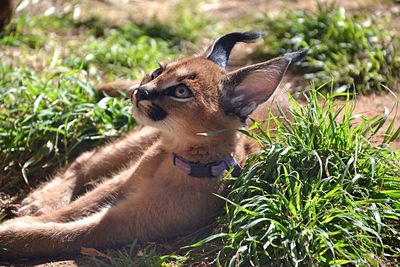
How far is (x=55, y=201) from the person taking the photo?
5.07 metres

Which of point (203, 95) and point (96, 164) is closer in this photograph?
point (203, 95)

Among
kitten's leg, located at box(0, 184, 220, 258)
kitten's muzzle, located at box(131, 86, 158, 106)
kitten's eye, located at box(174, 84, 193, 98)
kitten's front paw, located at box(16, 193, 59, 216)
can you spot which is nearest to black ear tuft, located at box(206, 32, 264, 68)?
kitten's eye, located at box(174, 84, 193, 98)

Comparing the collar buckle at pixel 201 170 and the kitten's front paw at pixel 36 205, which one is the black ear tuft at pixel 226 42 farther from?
the kitten's front paw at pixel 36 205

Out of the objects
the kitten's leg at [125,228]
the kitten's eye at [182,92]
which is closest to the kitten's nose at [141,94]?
the kitten's eye at [182,92]

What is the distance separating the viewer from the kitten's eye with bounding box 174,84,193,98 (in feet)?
14.0

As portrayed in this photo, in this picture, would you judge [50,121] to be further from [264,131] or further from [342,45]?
[342,45]

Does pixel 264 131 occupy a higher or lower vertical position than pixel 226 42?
lower

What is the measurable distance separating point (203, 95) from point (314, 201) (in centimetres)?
94

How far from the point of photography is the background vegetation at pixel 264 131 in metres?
3.89

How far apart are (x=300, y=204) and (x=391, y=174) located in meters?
0.63

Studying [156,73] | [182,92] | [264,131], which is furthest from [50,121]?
[264,131]

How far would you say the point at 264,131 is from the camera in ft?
14.5

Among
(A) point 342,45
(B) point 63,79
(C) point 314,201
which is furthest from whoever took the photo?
(A) point 342,45

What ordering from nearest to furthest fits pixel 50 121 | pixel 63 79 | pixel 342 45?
pixel 50 121 < pixel 63 79 < pixel 342 45
